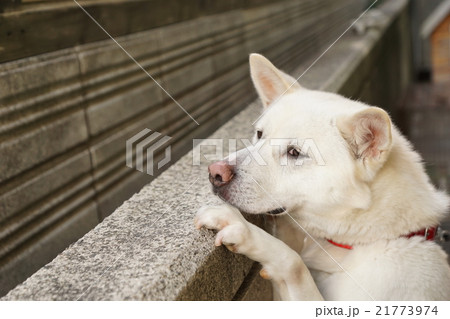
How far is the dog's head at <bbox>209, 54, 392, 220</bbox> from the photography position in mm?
2635

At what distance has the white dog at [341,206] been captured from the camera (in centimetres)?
253

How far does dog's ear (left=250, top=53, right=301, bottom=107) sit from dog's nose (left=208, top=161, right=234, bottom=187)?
768mm

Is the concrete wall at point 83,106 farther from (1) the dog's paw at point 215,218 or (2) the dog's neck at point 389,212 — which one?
(2) the dog's neck at point 389,212

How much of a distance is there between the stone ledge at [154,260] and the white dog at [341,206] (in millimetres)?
136

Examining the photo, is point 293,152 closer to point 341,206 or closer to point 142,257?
point 341,206

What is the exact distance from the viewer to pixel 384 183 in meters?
2.68

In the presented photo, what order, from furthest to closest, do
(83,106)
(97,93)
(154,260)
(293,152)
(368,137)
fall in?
(97,93) → (83,106) → (293,152) → (368,137) → (154,260)

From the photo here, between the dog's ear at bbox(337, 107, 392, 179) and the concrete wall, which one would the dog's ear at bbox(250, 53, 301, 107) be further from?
the concrete wall

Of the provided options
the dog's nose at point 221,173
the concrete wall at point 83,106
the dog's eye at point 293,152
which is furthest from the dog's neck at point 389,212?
the concrete wall at point 83,106

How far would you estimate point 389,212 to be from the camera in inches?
104

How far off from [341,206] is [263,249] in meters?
0.48

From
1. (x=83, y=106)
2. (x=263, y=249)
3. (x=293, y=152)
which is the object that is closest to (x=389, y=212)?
(x=293, y=152)
